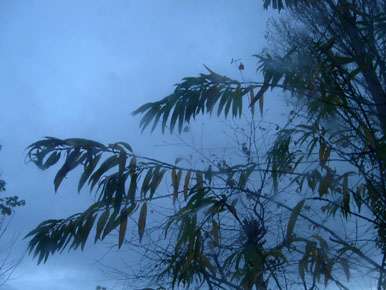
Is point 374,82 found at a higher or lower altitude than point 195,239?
higher

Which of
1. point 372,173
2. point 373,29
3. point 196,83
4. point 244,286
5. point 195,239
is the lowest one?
point 244,286

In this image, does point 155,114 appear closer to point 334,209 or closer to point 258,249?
point 258,249

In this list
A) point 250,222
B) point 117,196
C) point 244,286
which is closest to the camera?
point 117,196

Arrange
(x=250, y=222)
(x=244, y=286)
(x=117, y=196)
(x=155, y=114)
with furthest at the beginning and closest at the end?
(x=250, y=222)
(x=155, y=114)
(x=244, y=286)
(x=117, y=196)

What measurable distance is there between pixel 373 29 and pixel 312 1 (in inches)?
17.7

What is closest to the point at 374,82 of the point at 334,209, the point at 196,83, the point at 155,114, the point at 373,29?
the point at 373,29

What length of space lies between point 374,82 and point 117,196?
1.81 metres

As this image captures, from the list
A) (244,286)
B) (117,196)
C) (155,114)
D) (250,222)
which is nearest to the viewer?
(117,196)

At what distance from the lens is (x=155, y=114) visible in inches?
119

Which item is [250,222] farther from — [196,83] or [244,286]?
[196,83]

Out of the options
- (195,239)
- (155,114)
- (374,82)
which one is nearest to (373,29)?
(374,82)

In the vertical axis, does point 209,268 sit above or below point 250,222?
below

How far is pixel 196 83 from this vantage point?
123 inches

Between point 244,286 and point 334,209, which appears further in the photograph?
point 334,209
